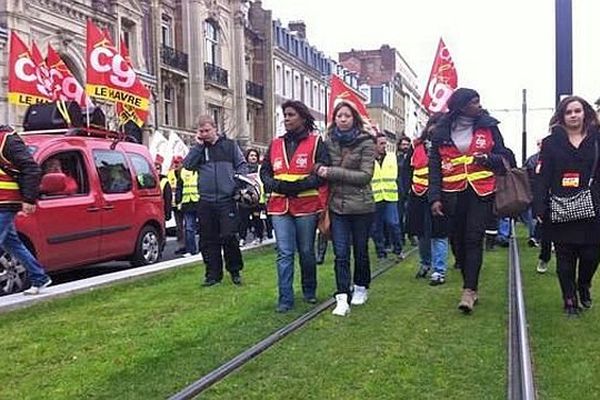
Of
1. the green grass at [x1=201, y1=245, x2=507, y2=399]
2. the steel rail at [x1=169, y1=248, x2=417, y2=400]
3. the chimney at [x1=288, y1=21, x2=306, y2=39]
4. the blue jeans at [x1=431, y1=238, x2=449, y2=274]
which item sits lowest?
the green grass at [x1=201, y1=245, x2=507, y2=399]

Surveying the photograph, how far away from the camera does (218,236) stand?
30.8ft

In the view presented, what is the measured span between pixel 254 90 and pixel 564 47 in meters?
41.9

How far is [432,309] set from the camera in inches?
295

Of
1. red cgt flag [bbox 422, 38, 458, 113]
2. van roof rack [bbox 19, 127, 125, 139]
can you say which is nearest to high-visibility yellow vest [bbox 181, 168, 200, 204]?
van roof rack [bbox 19, 127, 125, 139]

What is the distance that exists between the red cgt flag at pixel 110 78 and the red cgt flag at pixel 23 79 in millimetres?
1203

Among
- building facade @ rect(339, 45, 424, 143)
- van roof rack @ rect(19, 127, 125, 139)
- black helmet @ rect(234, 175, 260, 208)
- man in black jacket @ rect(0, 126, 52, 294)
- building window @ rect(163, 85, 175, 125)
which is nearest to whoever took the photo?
man in black jacket @ rect(0, 126, 52, 294)

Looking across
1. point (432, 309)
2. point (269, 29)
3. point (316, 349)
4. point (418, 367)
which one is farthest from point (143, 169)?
point (269, 29)

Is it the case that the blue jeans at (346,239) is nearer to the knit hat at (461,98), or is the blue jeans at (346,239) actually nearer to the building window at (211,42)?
the knit hat at (461,98)

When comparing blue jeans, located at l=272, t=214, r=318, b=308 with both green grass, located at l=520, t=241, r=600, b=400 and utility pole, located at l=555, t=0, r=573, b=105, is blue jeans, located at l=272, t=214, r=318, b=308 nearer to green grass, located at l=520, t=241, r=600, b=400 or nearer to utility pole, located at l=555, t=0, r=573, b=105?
green grass, located at l=520, t=241, r=600, b=400

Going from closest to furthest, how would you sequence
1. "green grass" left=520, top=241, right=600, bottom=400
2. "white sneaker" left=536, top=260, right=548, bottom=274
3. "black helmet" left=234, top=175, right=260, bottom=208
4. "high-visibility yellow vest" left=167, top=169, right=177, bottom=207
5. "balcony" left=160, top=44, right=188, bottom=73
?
"green grass" left=520, top=241, right=600, bottom=400 → "black helmet" left=234, top=175, right=260, bottom=208 → "white sneaker" left=536, top=260, right=548, bottom=274 → "high-visibility yellow vest" left=167, top=169, right=177, bottom=207 → "balcony" left=160, top=44, right=188, bottom=73

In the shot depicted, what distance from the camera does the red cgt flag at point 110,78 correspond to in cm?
1502

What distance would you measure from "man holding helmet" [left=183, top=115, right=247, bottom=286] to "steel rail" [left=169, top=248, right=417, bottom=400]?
6.14 feet

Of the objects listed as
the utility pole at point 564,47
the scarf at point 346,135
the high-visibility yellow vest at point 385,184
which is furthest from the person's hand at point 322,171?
the high-visibility yellow vest at point 385,184

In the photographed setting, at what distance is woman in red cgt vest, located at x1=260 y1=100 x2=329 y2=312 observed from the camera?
7461mm
